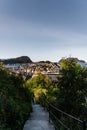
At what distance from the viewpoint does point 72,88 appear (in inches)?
1565

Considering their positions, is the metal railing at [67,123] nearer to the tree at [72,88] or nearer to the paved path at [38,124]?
the paved path at [38,124]

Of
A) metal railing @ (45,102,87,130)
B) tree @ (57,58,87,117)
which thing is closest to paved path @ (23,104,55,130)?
metal railing @ (45,102,87,130)

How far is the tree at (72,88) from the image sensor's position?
38.2 metres

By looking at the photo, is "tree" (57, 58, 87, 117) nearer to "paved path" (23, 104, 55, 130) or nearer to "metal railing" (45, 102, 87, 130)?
"paved path" (23, 104, 55, 130)

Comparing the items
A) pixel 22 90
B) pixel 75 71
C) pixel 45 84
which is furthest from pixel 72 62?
pixel 22 90

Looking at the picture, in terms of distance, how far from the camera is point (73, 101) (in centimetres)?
3872

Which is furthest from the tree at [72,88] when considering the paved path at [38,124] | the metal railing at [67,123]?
the metal railing at [67,123]

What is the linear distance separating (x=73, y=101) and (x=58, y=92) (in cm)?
222

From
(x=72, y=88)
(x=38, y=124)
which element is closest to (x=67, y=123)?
(x=38, y=124)

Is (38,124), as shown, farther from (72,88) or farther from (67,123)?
(72,88)

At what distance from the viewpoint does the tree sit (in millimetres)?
38219

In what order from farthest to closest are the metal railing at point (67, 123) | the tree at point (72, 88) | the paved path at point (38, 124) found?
the tree at point (72, 88) < the paved path at point (38, 124) < the metal railing at point (67, 123)

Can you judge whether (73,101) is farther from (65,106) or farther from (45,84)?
(45,84)

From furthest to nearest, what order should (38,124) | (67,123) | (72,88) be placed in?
(72,88) < (38,124) < (67,123)
